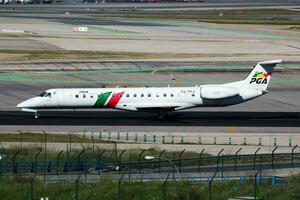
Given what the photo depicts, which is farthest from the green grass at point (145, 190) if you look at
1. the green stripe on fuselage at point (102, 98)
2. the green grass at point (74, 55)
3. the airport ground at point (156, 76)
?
the green grass at point (74, 55)

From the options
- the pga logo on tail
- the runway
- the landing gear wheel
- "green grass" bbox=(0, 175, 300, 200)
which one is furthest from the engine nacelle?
"green grass" bbox=(0, 175, 300, 200)

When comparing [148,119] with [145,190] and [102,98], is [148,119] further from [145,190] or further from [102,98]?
[145,190]

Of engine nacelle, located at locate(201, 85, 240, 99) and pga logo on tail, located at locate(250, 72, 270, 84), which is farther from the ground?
pga logo on tail, located at locate(250, 72, 270, 84)

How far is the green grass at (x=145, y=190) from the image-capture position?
1870 inches

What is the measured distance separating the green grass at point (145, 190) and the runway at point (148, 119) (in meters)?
29.7

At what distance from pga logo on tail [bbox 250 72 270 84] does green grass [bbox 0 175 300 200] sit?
3385 centimetres

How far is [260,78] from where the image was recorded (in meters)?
85.0

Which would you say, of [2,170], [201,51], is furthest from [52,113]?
[201,51]

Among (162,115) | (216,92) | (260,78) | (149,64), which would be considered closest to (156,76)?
(149,64)

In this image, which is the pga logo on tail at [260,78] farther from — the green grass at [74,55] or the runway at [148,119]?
the green grass at [74,55]

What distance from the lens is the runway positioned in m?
81.3

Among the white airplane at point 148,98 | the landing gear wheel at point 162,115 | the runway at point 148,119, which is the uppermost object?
the white airplane at point 148,98

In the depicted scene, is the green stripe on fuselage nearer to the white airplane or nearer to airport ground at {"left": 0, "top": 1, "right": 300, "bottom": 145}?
the white airplane

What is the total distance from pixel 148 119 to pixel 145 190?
115 feet
